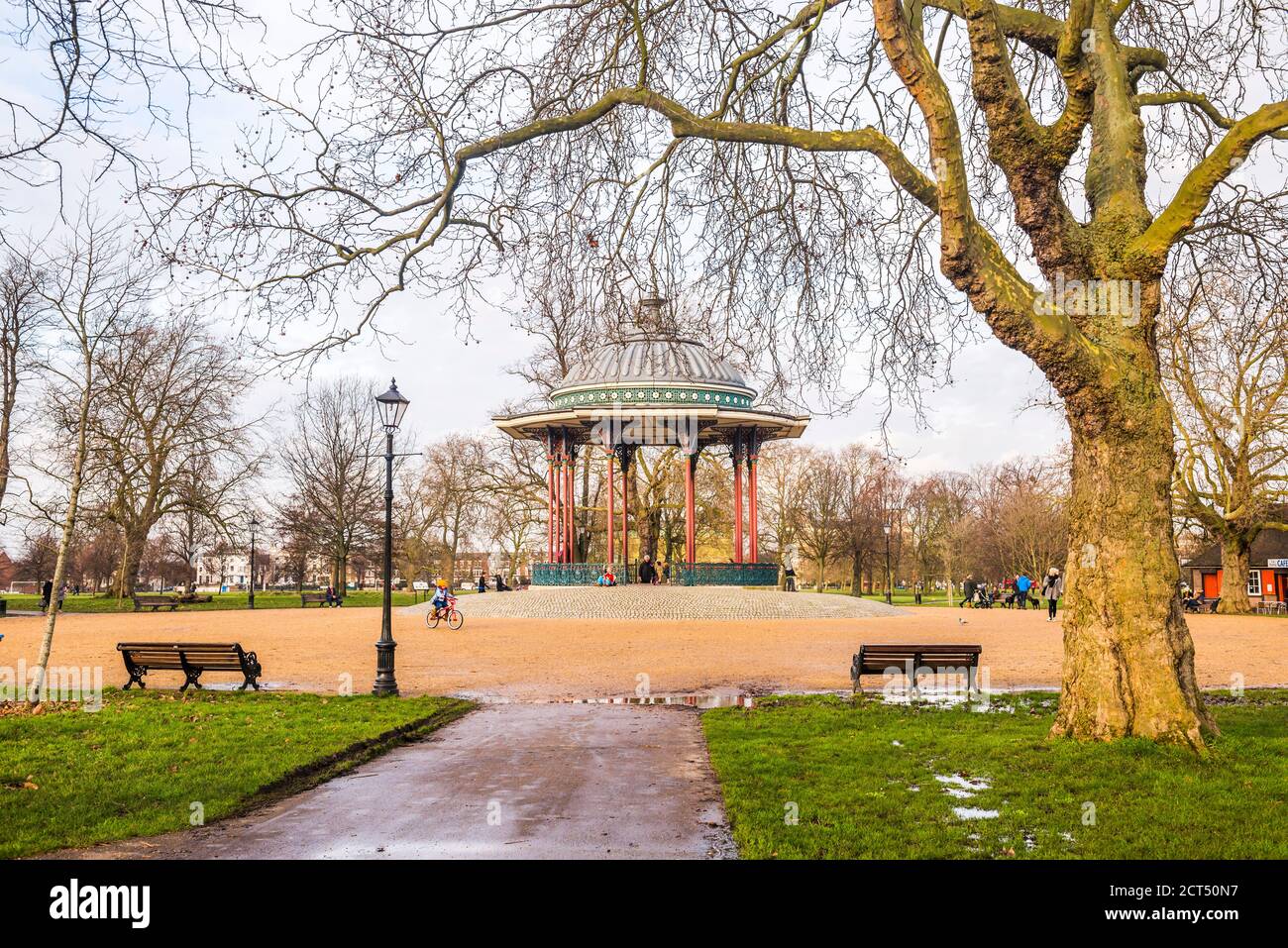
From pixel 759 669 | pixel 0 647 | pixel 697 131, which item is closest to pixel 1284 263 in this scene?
pixel 697 131

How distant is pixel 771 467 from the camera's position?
60844 mm

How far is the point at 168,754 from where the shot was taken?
8234mm

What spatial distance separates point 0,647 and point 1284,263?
78.4ft

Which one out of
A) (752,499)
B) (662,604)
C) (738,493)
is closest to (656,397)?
(738,493)

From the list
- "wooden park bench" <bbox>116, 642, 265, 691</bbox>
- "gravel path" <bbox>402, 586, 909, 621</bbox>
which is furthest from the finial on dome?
"gravel path" <bbox>402, 586, 909, 621</bbox>

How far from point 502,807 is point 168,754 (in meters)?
3.61

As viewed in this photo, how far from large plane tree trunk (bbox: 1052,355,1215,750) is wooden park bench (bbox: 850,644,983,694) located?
14.2ft

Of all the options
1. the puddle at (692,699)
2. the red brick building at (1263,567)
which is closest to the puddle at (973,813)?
the puddle at (692,699)

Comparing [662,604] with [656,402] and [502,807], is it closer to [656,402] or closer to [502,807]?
[656,402]

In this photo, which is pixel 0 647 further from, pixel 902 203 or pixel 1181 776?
pixel 1181 776

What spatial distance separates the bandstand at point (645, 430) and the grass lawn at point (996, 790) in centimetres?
2580

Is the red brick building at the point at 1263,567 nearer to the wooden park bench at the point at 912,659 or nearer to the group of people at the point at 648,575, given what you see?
the group of people at the point at 648,575
